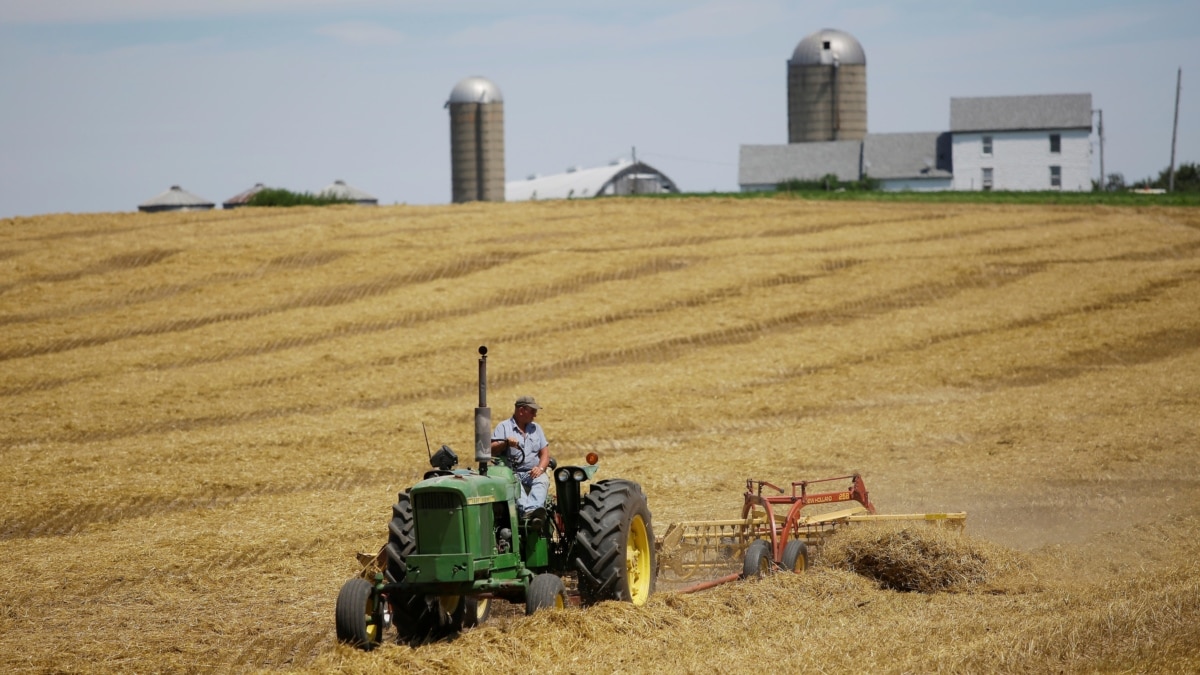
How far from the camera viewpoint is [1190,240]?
40406 millimetres

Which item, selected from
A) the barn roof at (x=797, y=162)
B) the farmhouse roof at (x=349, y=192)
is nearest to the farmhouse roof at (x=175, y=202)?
the farmhouse roof at (x=349, y=192)

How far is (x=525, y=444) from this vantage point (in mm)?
11305

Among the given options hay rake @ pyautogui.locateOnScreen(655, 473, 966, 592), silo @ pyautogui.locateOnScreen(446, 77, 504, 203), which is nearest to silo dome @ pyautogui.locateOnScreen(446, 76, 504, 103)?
silo @ pyautogui.locateOnScreen(446, 77, 504, 203)

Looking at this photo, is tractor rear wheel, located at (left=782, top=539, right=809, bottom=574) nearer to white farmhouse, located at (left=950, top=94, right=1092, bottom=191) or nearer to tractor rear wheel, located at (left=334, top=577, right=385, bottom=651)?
tractor rear wheel, located at (left=334, top=577, right=385, bottom=651)

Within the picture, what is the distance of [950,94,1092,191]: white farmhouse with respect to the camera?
8269cm

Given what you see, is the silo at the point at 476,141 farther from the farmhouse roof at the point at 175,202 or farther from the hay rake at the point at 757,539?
the hay rake at the point at 757,539

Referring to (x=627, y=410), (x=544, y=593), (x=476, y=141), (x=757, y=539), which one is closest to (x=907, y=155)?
(x=476, y=141)

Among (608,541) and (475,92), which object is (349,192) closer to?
(475,92)

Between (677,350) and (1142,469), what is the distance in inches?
472

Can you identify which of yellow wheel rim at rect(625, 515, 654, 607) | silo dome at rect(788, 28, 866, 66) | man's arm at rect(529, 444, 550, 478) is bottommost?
yellow wheel rim at rect(625, 515, 654, 607)

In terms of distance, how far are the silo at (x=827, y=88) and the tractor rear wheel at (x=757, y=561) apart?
76131 mm

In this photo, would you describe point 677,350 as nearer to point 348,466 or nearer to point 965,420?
point 965,420

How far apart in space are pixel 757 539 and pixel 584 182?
92.7 m

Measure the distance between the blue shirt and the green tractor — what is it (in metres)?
0.20
